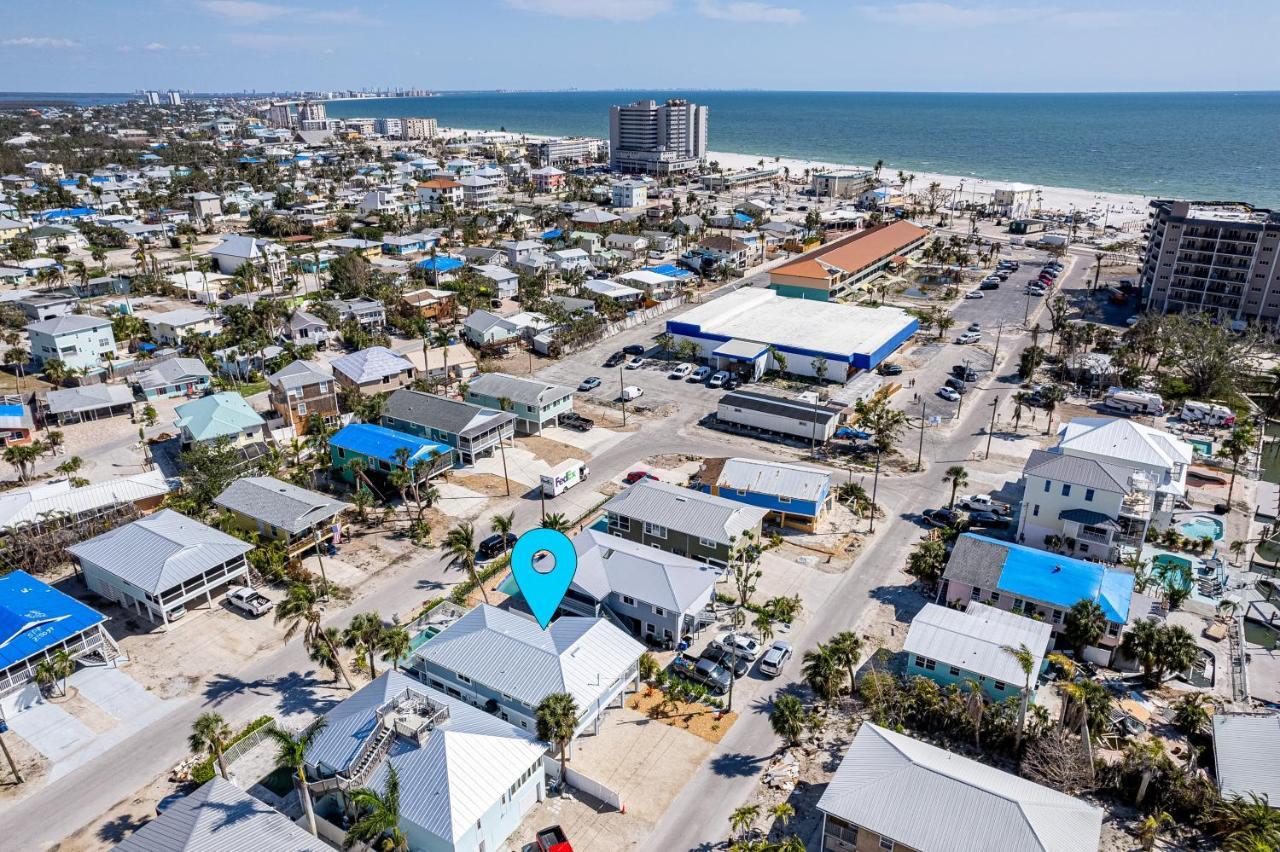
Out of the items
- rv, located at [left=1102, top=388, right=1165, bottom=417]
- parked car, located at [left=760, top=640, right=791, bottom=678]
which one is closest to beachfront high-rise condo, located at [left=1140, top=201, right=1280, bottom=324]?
rv, located at [left=1102, top=388, right=1165, bottom=417]

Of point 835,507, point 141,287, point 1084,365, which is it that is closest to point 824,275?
point 1084,365

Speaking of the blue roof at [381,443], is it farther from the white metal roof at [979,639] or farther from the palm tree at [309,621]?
the white metal roof at [979,639]

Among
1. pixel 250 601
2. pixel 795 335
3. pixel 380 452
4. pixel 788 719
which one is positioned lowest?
pixel 250 601

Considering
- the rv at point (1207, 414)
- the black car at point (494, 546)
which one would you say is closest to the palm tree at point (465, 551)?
the black car at point (494, 546)

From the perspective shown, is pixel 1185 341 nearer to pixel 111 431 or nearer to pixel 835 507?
pixel 835 507

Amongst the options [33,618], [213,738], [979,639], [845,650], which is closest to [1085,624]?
[979,639]

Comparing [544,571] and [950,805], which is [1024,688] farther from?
[544,571]
